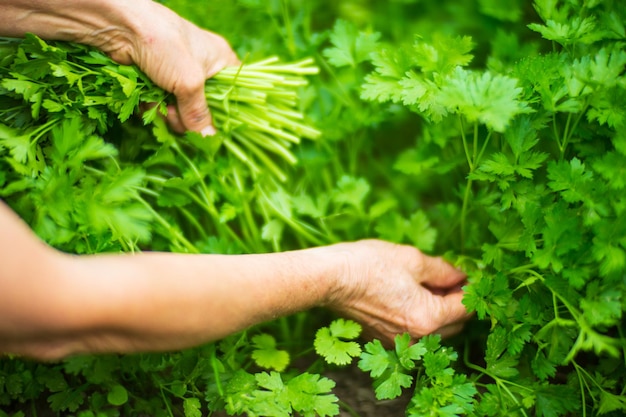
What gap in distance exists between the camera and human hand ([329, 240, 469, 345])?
1331mm

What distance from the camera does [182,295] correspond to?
0.95 meters

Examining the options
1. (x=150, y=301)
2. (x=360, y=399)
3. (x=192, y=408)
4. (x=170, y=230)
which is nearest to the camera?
(x=150, y=301)

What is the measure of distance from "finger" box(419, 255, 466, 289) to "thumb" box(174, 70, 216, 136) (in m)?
0.67

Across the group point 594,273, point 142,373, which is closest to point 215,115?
point 142,373

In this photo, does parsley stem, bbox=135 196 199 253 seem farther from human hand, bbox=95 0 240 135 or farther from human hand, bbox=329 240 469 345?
human hand, bbox=329 240 469 345

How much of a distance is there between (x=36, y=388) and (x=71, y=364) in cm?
14

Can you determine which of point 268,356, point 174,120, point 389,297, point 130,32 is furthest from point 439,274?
point 130,32

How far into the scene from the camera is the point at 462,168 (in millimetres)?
1597

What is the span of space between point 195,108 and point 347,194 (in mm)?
467

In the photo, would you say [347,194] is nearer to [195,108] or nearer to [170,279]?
[195,108]

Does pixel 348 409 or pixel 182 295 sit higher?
pixel 182 295

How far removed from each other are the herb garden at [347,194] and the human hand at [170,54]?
0.05 metres

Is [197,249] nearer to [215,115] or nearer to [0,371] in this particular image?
[215,115]

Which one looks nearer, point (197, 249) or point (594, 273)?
point (594, 273)
